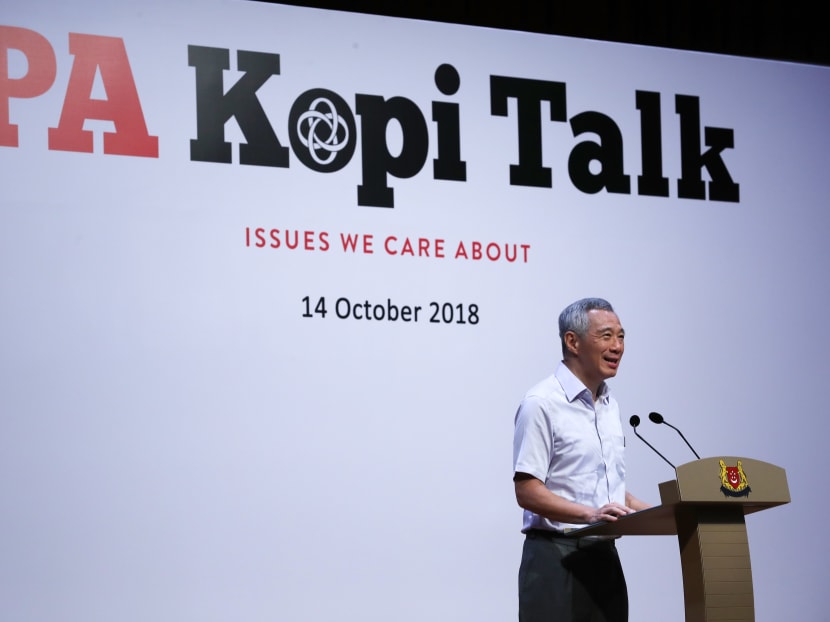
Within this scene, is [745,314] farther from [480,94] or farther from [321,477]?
[321,477]

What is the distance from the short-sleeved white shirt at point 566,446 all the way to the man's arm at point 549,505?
1.3 inches

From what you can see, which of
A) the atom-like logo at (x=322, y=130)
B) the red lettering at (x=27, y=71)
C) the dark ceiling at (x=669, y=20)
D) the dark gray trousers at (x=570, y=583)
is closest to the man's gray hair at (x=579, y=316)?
the dark gray trousers at (x=570, y=583)

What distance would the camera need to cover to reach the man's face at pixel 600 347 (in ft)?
10.8

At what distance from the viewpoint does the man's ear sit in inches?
132

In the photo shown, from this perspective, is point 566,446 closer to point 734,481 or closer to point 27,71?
point 734,481

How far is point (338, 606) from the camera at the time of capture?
15.2 feet

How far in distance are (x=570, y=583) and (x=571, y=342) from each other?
0.71 meters

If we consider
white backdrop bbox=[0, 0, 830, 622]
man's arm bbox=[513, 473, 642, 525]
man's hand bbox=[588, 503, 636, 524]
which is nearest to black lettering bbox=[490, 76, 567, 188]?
white backdrop bbox=[0, 0, 830, 622]

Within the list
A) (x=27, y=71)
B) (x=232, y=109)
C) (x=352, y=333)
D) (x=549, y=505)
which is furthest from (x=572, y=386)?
(x=27, y=71)

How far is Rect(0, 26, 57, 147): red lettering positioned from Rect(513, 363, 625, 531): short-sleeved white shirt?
2.47 meters

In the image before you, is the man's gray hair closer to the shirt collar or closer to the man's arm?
the shirt collar

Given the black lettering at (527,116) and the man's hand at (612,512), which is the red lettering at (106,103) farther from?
the man's hand at (612,512)

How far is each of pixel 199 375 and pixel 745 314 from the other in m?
2.65

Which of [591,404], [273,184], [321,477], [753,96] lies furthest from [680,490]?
[753,96]
